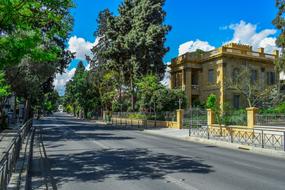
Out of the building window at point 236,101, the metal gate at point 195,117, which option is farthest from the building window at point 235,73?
the metal gate at point 195,117

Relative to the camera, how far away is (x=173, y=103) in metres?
39.9

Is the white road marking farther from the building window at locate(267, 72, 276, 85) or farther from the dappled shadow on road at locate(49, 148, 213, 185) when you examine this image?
the building window at locate(267, 72, 276, 85)

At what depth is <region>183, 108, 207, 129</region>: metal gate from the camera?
31.8 meters

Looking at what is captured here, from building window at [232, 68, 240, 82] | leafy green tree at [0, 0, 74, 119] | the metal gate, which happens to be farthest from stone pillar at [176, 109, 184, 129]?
leafy green tree at [0, 0, 74, 119]

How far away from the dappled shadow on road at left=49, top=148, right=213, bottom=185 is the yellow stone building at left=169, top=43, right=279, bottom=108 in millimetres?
30680

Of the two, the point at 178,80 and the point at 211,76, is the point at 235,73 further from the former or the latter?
the point at 178,80

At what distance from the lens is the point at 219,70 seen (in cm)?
4372

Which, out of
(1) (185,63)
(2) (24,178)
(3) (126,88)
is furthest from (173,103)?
(2) (24,178)

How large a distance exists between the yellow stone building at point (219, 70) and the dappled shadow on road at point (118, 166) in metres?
30.7

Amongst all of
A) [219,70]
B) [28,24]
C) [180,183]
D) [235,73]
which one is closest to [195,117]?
[219,70]

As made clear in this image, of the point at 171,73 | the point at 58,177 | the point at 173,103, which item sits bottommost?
the point at 58,177

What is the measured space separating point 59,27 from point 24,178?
542 cm

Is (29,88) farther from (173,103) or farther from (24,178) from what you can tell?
(24,178)

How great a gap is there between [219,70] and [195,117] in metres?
12.0
